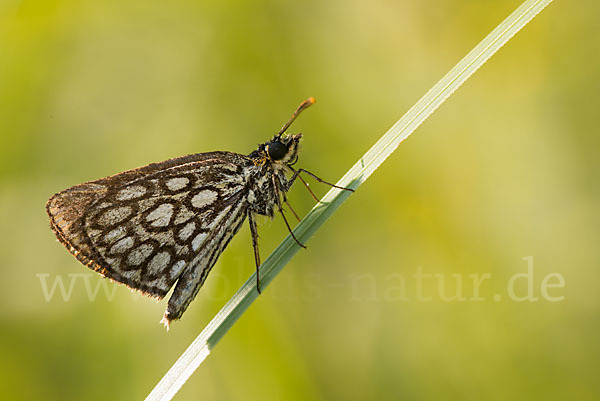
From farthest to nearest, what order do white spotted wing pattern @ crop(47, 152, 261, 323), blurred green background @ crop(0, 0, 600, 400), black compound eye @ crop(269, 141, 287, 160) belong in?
1. black compound eye @ crop(269, 141, 287, 160)
2. blurred green background @ crop(0, 0, 600, 400)
3. white spotted wing pattern @ crop(47, 152, 261, 323)

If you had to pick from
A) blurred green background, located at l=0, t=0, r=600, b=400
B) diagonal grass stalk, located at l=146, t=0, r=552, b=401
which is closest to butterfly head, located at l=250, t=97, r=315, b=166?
blurred green background, located at l=0, t=0, r=600, b=400

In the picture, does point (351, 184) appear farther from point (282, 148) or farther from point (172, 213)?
point (172, 213)

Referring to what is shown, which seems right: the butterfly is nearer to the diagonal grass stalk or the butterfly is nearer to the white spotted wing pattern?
the white spotted wing pattern

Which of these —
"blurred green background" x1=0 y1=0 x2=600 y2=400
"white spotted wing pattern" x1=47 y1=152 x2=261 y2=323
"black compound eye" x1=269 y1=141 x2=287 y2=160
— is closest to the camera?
"white spotted wing pattern" x1=47 y1=152 x2=261 y2=323

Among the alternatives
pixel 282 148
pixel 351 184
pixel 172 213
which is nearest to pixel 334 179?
pixel 282 148

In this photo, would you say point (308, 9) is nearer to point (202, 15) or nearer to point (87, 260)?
point (202, 15)

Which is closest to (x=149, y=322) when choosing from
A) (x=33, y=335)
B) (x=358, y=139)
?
(x=33, y=335)

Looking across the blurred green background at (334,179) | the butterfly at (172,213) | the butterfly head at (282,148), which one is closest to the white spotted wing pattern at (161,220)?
the butterfly at (172,213)

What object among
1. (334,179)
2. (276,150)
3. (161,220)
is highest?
(334,179)
